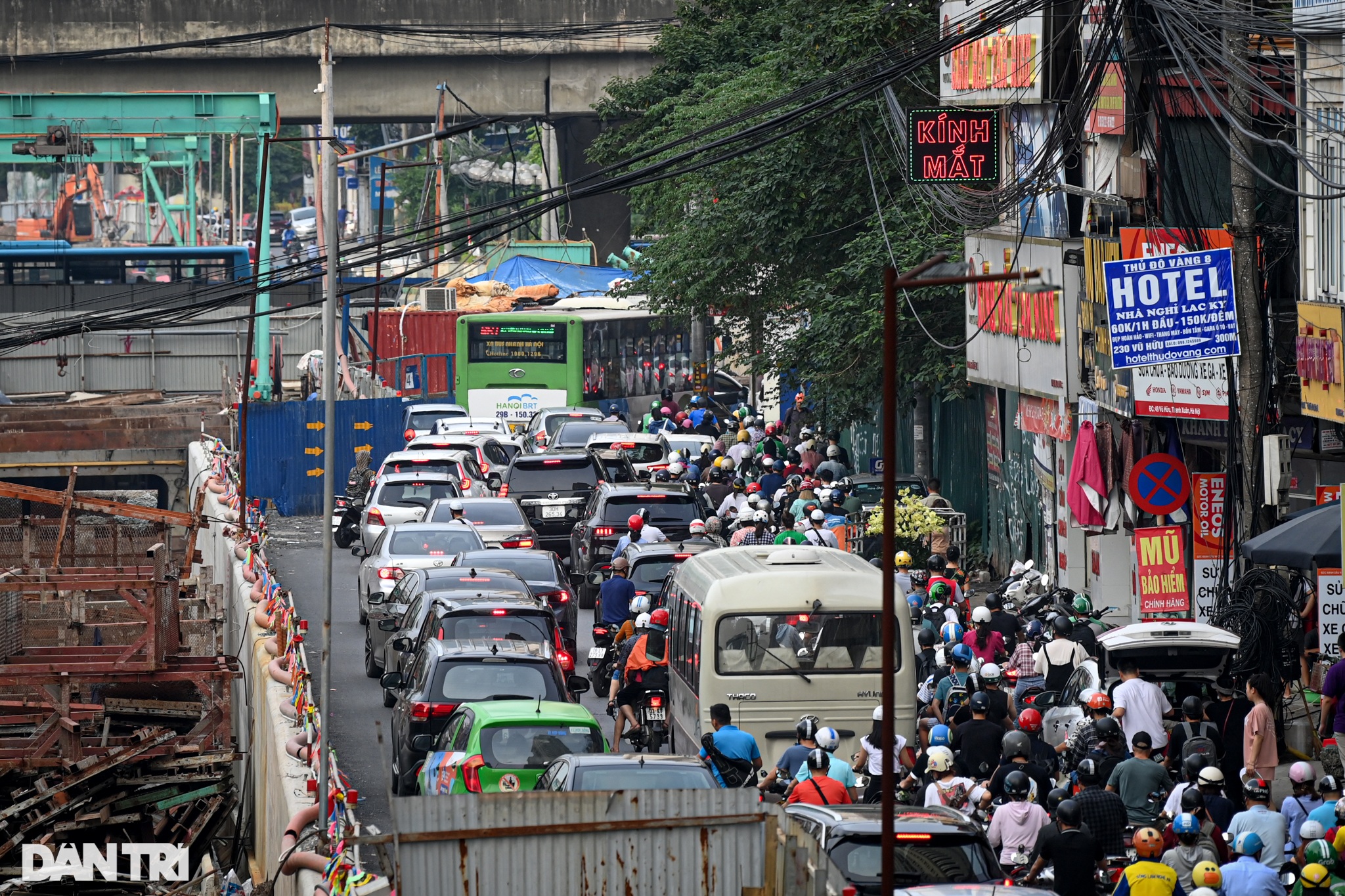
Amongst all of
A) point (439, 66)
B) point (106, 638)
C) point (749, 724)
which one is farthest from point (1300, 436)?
point (439, 66)

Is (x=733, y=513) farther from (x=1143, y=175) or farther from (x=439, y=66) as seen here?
(x=439, y=66)

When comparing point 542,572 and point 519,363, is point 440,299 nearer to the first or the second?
point 519,363

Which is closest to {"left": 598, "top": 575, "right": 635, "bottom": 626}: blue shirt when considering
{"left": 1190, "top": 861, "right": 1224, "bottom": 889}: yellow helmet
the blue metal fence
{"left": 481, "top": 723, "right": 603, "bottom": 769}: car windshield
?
{"left": 481, "top": 723, "right": 603, "bottom": 769}: car windshield

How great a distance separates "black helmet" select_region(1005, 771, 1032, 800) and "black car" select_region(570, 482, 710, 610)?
45.8ft

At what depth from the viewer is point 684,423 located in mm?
40875

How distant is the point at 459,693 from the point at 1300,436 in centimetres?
818

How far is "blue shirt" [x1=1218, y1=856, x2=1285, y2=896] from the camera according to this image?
1079 cm

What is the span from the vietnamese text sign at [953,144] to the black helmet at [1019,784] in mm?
13456

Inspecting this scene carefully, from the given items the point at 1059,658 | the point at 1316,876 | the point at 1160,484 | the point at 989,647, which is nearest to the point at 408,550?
the point at 989,647

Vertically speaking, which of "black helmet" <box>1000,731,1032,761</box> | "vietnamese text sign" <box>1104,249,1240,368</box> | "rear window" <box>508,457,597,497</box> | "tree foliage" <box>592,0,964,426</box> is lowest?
"black helmet" <box>1000,731,1032,761</box>

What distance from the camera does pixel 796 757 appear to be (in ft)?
47.1

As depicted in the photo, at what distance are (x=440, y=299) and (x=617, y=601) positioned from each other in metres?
37.4

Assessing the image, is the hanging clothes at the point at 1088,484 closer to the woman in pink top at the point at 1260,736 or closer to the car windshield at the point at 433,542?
the car windshield at the point at 433,542

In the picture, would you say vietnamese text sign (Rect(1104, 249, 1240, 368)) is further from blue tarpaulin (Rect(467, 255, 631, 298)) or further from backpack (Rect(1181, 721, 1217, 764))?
blue tarpaulin (Rect(467, 255, 631, 298))
